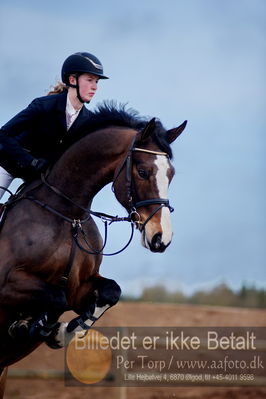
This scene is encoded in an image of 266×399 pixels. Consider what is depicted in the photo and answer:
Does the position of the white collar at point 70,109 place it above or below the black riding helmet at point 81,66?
below

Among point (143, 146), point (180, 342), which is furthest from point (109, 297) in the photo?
point (180, 342)

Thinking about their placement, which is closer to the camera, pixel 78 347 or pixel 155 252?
pixel 155 252

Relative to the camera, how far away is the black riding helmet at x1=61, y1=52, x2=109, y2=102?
6.02 metres

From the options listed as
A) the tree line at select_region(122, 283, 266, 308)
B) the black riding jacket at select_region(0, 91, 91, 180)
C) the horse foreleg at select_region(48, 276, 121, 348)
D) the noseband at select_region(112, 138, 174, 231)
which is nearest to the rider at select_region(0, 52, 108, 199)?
the black riding jacket at select_region(0, 91, 91, 180)

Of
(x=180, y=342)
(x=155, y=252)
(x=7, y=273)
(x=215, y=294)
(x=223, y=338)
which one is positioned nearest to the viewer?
(x=155, y=252)

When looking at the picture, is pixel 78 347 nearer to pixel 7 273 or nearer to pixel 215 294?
pixel 7 273

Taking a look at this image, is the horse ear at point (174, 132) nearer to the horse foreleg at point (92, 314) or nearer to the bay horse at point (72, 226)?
the bay horse at point (72, 226)

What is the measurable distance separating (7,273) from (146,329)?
18.3 ft

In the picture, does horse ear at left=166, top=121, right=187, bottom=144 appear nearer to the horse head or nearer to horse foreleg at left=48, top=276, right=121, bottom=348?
the horse head

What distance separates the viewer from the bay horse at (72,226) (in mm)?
5566

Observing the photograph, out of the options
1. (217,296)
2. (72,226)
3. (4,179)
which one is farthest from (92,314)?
(217,296)

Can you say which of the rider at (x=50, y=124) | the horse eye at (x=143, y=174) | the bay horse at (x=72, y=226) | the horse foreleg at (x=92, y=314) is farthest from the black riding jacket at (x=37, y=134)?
the horse foreleg at (x=92, y=314)

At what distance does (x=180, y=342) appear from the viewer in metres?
9.58

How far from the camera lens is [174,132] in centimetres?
595
